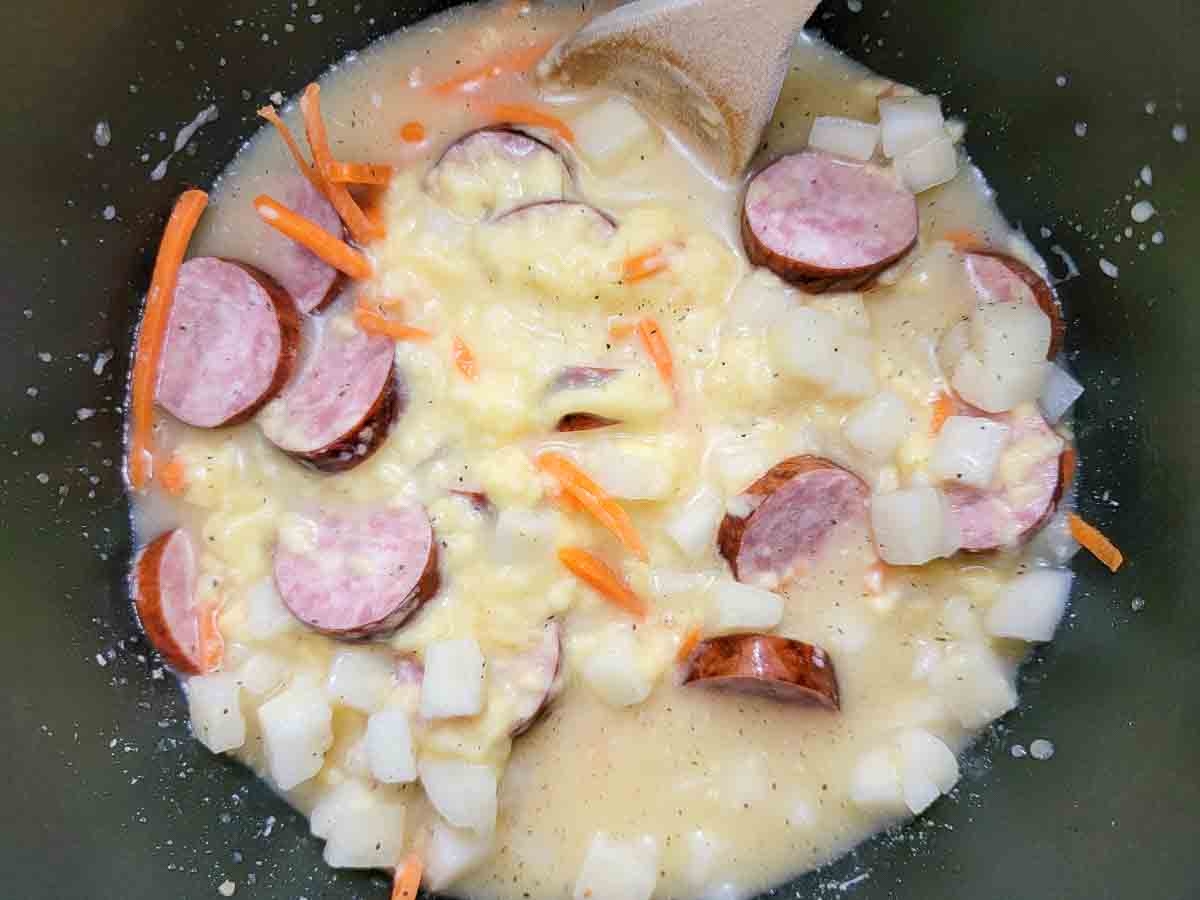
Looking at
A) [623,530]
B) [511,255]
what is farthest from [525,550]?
[511,255]

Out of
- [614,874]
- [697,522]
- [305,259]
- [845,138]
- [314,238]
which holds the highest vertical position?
[845,138]

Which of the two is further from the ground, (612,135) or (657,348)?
(612,135)

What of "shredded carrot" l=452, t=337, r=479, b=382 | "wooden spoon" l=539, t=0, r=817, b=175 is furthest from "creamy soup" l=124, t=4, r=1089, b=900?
"wooden spoon" l=539, t=0, r=817, b=175

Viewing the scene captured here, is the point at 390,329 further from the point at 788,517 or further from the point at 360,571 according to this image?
the point at 788,517

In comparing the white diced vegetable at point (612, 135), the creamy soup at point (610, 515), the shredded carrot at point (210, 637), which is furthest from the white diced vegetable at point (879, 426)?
the shredded carrot at point (210, 637)

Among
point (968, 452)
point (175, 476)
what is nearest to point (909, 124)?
point (968, 452)

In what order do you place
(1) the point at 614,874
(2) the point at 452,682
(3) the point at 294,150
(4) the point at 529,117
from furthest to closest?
(4) the point at 529,117, (3) the point at 294,150, (1) the point at 614,874, (2) the point at 452,682
